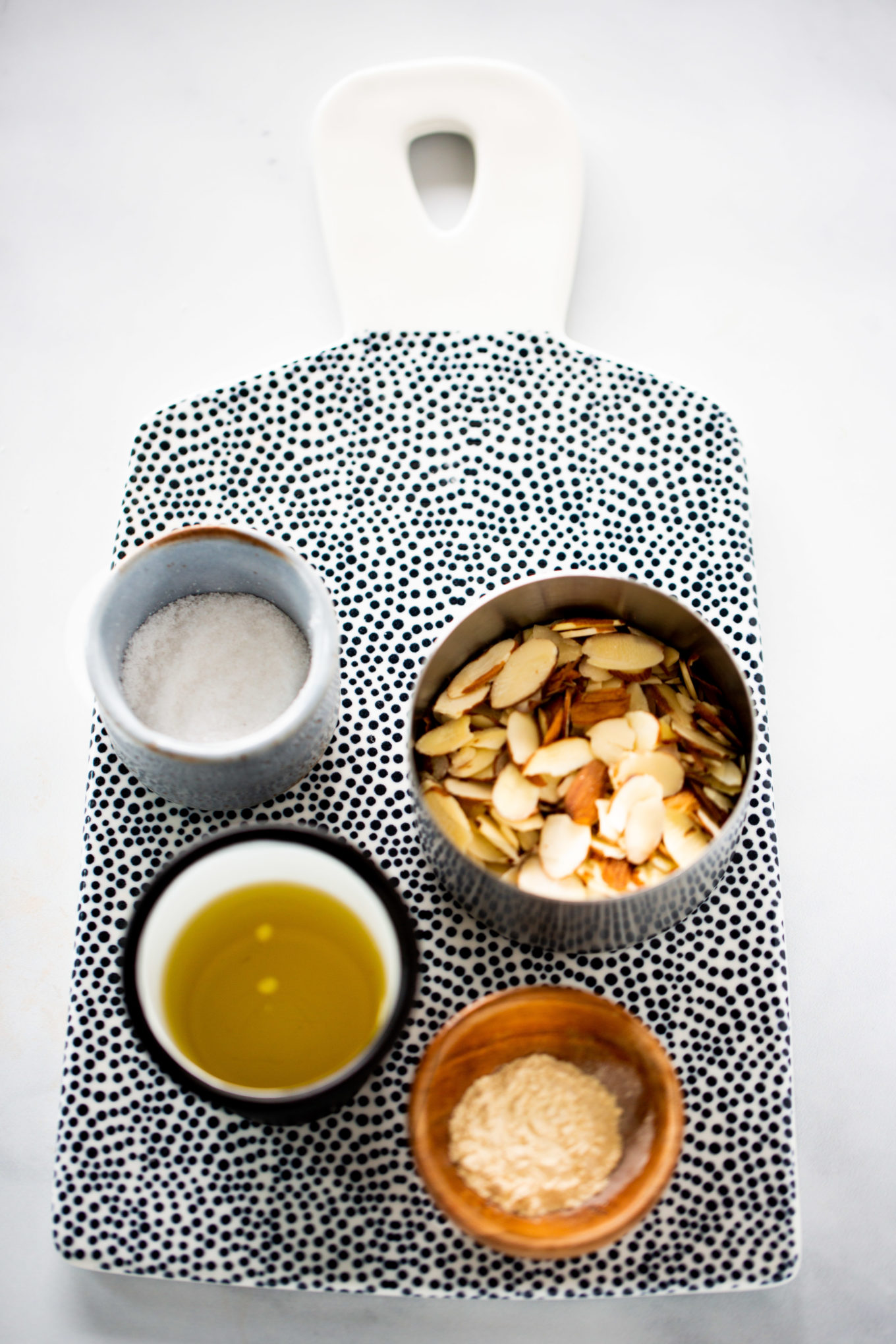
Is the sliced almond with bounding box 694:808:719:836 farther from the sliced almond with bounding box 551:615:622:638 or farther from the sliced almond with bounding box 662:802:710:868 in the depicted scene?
the sliced almond with bounding box 551:615:622:638

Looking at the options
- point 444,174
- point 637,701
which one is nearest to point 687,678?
point 637,701

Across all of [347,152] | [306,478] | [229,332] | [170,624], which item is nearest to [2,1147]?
[170,624]

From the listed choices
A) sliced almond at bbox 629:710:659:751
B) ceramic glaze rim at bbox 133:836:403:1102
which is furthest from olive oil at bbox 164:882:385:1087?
sliced almond at bbox 629:710:659:751

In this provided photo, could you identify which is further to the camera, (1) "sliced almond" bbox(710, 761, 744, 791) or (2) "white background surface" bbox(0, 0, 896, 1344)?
(2) "white background surface" bbox(0, 0, 896, 1344)

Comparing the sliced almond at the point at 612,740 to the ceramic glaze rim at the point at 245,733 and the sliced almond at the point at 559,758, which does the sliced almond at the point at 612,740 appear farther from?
the ceramic glaze rim at the point at 245,733

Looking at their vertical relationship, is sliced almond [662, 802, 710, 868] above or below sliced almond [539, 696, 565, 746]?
below

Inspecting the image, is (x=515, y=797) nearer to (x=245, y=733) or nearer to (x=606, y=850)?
(x=606, y=850)

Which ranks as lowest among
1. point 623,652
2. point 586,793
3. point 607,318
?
point 586,793
